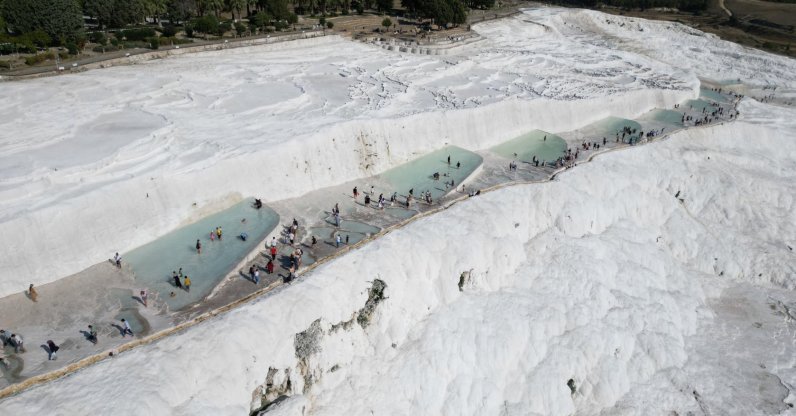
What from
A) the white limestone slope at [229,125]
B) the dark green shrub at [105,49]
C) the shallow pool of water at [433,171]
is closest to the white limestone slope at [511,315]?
the shallow pool of water at [433,171]

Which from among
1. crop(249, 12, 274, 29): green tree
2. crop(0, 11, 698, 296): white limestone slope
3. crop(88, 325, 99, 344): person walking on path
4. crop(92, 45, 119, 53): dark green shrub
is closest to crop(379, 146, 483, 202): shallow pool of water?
crop(0, 11, 698, 296): white limestone slope

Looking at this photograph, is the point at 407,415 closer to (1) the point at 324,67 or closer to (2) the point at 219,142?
(2) the point at 219,142

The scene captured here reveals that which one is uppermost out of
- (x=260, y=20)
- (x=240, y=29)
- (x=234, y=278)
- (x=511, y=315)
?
(x=260, y=20)

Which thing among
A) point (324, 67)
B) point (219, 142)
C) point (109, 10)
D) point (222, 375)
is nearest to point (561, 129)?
point (324, 67)

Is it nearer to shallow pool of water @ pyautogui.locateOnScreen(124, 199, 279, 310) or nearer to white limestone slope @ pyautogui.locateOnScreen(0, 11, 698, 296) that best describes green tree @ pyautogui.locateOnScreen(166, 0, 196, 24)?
white limestone slope @ pyautogui.locateOnScreen(0, 11, 698, 296)

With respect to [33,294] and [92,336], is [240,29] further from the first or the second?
[92,336]

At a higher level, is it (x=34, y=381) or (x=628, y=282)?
(x=34, y=381)

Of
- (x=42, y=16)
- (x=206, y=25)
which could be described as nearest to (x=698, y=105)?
(x=206, y=25)
